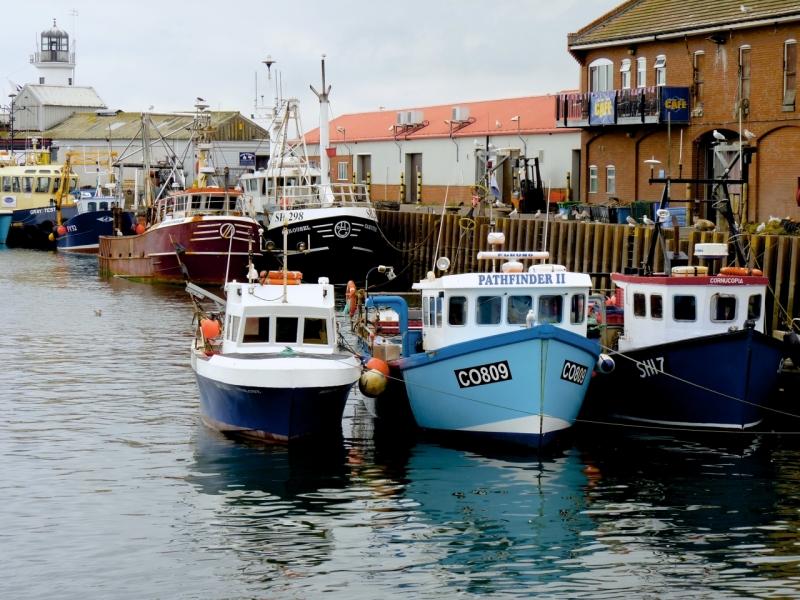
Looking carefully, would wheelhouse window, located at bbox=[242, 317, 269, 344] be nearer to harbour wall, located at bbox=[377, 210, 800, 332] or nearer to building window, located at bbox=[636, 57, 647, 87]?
harbour wall, located at bbox=[377, 210, 800, 332]

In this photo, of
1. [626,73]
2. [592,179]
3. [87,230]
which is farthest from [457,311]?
[87,230]

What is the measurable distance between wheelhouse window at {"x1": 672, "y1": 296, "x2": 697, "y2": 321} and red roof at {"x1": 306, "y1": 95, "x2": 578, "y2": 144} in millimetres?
32166

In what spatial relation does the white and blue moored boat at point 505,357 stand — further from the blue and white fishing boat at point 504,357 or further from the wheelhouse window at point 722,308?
the wheelhouse window at point 722,308

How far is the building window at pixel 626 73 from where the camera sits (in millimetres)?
47781

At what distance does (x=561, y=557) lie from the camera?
15.4 metres

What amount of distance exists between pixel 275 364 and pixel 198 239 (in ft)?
99.0

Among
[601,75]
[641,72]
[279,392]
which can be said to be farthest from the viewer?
[601,75]

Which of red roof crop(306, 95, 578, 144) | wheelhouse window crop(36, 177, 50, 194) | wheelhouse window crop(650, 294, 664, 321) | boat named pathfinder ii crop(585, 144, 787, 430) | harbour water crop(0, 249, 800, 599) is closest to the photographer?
harbour water crop(0, 249, 800, 599)

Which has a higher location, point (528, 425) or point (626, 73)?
point (626, 73)

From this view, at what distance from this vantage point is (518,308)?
21.1 m

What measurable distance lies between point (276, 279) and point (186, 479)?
205 inches

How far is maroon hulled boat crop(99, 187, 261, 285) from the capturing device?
49125 mm

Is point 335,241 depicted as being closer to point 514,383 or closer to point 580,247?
point 580,247

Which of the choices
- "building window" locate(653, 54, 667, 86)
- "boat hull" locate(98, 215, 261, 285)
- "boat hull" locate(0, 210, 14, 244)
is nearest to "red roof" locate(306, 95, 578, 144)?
"building window" locate(653, 54, 667, 86)
